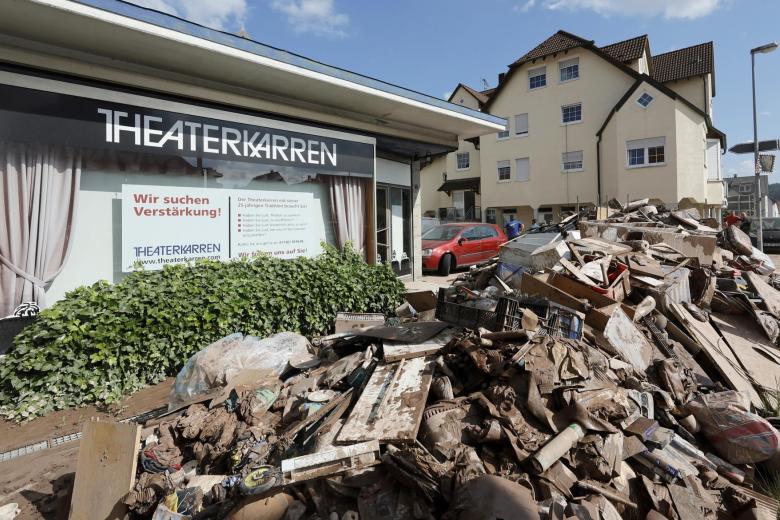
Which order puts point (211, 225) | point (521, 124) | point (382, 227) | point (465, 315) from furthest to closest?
1. point (521, 124)
2. point (382, 227)
3. point (211, 225)
4. point (465, 315)

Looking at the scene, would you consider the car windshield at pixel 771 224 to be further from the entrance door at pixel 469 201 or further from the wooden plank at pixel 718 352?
the wooden plank at pixel 718 352

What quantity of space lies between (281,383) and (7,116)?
4244mm

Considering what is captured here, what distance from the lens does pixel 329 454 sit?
2.62 meters

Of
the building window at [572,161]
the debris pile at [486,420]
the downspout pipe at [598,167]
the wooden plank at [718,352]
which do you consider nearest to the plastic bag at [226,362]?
the debris pile at [486,420]

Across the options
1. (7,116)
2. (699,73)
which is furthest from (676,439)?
(699,73)

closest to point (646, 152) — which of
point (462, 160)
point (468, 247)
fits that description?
point (462, 160)

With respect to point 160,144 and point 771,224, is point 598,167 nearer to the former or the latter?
point 771,224

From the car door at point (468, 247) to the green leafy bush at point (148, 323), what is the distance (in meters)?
7.16

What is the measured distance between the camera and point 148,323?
187 inches

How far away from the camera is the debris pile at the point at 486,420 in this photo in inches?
101

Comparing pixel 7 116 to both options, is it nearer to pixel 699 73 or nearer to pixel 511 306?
pixel 511 306

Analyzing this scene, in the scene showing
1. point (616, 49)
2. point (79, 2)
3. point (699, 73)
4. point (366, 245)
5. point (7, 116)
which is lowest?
point (366, 245)

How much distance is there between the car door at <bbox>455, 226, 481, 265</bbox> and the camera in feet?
43.2

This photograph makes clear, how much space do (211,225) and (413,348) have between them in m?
3.91
